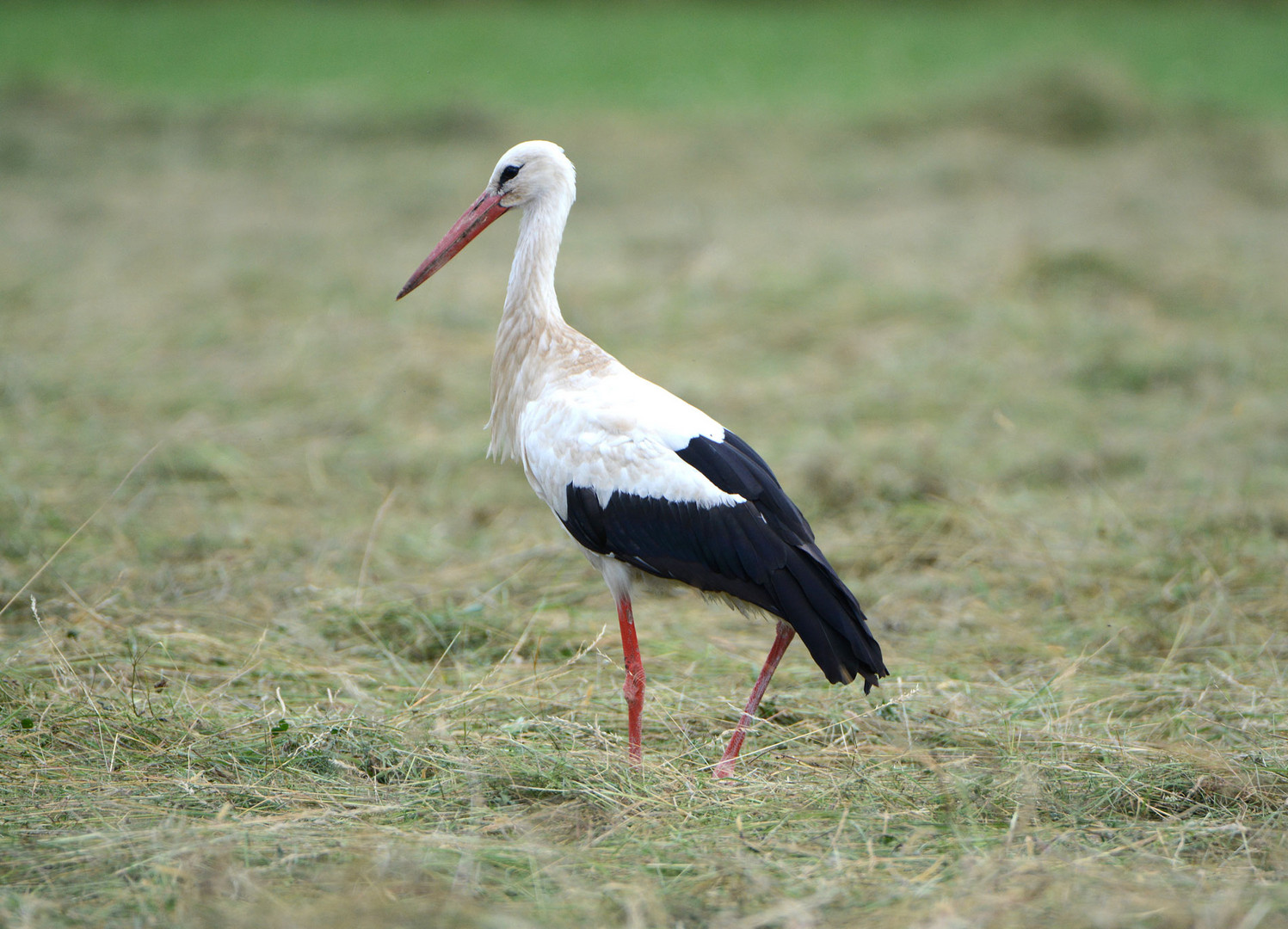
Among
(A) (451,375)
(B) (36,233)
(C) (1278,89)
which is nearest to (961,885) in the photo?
(A) (451,375)

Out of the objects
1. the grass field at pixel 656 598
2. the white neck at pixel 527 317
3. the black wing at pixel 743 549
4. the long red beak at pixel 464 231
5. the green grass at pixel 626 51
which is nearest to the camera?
the grass field at pixel 656 598

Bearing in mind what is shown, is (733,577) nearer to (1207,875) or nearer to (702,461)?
(702,461)

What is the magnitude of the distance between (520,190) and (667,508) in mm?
1199

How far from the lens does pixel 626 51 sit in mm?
19688

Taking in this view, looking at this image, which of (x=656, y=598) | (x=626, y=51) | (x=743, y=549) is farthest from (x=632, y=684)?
(x=626, y=51)

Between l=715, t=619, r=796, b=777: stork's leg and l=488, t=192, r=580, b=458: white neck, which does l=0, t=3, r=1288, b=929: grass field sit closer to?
l=715, t=619, r=796, b=777: stork's leg

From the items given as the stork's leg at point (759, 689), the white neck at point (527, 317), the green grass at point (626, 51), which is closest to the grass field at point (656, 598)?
the stork's leg at point (759, 689)

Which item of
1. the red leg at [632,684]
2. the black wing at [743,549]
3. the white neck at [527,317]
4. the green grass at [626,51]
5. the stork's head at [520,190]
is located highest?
the green grass at [626,51]

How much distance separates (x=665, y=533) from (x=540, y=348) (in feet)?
2.47

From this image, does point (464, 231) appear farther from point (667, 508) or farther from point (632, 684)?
point (632, 684)

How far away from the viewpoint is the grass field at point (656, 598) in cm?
248

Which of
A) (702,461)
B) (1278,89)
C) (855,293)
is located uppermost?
(1278,89)

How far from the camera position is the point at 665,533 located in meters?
3.20

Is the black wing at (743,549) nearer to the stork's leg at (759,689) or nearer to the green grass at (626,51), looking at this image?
the stork's leg at (759,689)
